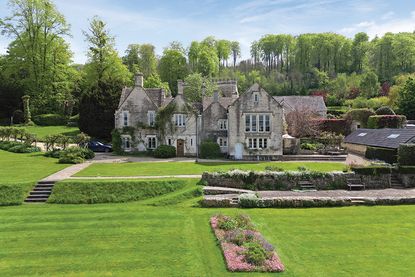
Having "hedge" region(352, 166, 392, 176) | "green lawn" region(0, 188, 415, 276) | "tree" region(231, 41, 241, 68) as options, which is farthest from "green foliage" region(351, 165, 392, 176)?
"tree" region(231, 41, 241, 68)

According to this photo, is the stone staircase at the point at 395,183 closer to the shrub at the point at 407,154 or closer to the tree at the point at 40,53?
the shrub at the point at 407,154

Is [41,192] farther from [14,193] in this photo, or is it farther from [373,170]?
[373,170]

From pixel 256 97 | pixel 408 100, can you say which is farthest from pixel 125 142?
pixel 408 100

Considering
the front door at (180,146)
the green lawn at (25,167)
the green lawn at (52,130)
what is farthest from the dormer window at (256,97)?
the green lawn at (52,130)

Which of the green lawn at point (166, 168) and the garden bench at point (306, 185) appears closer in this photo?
the garden bench at point (306, 185)

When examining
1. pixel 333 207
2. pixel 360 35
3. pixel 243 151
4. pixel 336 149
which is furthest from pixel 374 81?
pixel 333 207

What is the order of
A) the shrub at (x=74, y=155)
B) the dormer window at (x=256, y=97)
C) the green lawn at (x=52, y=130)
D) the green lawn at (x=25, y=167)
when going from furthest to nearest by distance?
the green lawn at (x=52, y=130)
the dormer window at (x=256, y=97)
the shrub at (x=74, y=155)
the green lawn at (x=25, y=167)
